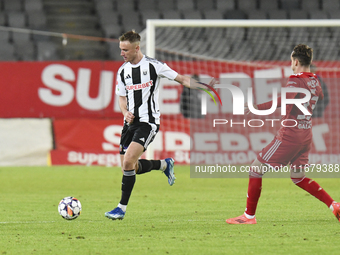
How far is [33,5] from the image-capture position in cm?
1677

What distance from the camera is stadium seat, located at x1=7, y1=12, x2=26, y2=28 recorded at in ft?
51.8

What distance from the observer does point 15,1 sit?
16938mm

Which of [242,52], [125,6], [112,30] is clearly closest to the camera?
[242,52]

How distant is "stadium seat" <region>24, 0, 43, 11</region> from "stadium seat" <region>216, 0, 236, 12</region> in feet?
18.3

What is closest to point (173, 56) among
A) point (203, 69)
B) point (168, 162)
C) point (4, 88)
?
point (203, 69)

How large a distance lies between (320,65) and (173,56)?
3362mm

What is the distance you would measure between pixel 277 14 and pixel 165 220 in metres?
12.4

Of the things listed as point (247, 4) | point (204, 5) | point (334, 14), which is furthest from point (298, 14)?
point (204, 5)

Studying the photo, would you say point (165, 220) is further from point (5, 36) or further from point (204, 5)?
point (204, 5)

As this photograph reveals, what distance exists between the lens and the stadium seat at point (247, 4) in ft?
54.7

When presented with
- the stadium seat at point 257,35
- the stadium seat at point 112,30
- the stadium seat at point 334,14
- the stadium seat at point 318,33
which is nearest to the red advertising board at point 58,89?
the stadium seat at point 112,30

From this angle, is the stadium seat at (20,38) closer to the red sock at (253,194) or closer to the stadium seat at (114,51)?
the stadium seat at (114,51)

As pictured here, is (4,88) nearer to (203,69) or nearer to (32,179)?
(32,179)

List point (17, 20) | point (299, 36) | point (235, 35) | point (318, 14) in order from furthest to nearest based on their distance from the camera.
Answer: point (318, 14) → point (17, 20) → point (235, 35) → point (299, 36)
